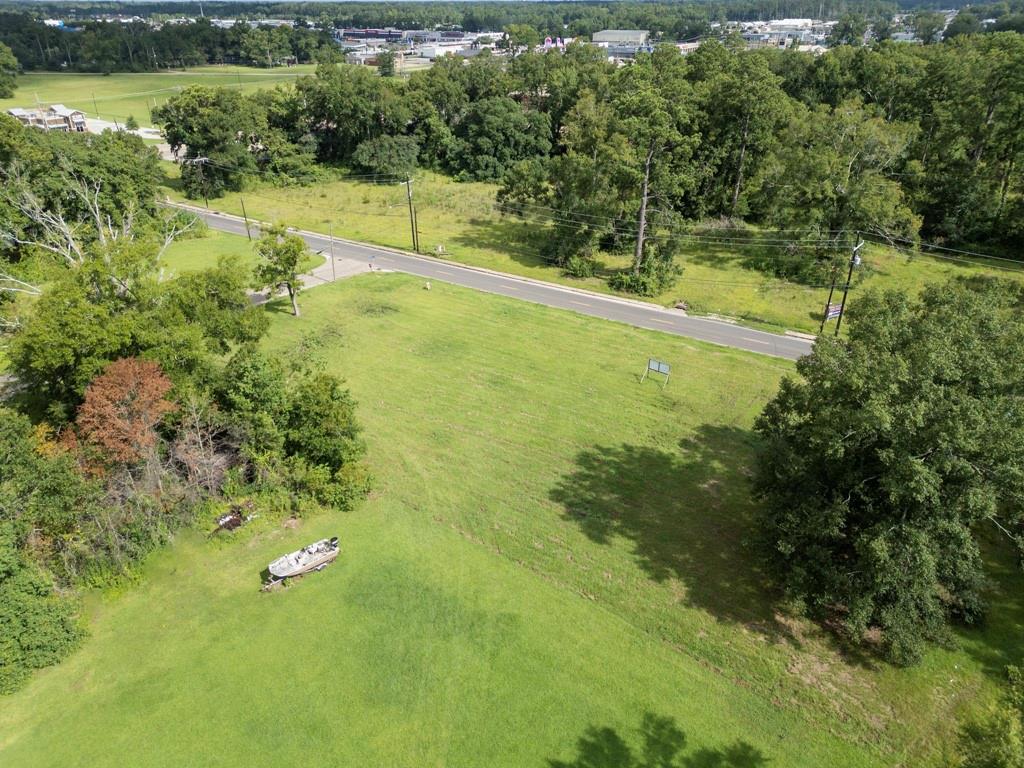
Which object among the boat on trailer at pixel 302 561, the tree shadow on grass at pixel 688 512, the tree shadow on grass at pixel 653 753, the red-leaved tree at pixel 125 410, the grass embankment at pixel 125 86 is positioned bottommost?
the tree shadow on grass at pixel 688 512

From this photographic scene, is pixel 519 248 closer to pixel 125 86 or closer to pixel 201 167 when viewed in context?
pixel 201 167

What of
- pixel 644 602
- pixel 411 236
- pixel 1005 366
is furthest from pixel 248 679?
pixel 411 236

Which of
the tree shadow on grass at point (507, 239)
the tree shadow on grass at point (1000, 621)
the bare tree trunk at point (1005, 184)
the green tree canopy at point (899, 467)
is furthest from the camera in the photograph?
the tree shadow on grass at point (507, 239)

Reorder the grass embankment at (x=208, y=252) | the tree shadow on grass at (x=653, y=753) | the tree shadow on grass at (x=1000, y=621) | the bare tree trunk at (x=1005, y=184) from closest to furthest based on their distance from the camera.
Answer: the tree shadow on grass at (x=653, y=753) → the tree shadow on grass at (x=1000, y=621) → the grass embankment at (x=208, y=252) → the bare tree trunk at (x=1005, y=184)

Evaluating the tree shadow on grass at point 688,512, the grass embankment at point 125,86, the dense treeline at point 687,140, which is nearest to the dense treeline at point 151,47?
the grass embankment at point 125,86

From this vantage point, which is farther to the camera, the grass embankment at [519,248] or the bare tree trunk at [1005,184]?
the bare tree trunk at [1005,184]

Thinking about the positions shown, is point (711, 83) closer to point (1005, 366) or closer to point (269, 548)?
point (1005, 366)

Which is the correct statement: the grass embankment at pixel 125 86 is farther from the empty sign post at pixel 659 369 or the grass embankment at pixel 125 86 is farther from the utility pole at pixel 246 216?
the empty sign post at pixel 659 369
